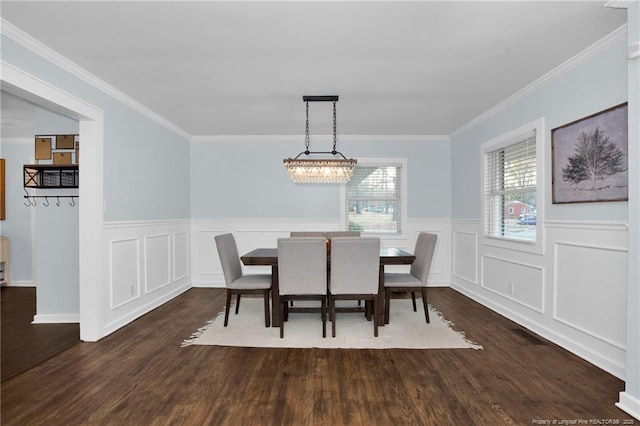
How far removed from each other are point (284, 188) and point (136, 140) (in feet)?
7.25

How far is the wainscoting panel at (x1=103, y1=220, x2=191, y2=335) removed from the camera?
10.8ft

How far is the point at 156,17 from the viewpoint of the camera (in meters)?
2.08

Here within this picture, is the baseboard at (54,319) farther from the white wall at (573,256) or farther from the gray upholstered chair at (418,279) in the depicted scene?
the white wall at (573,256)

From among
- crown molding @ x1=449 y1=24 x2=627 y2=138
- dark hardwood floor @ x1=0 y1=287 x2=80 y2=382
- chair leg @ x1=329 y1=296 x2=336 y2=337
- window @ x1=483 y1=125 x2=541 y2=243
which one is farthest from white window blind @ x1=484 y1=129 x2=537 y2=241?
dark hardwood floor @ x1=0 y1=287 x2=80 y2=382

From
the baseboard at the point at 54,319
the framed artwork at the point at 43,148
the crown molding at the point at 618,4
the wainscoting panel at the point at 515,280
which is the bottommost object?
the baseboard at the point at 54,319

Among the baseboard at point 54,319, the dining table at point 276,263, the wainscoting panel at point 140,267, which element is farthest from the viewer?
the baseboard at point 54,319

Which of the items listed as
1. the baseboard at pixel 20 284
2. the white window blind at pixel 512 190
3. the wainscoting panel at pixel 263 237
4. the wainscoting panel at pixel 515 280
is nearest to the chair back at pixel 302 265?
the wainscoting panel at pixel 515 280

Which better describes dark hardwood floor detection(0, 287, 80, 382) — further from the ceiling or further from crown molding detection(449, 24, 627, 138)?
crown molding detection(449, 24, 627, 138)

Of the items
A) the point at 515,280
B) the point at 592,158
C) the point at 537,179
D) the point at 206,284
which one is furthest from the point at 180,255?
the point at 592,158

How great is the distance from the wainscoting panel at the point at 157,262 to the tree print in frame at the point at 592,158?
427cm

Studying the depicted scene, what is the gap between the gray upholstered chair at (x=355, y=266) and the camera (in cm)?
296

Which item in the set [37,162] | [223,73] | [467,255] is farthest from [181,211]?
[467,255]

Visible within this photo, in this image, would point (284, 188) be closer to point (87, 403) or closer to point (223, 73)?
point (223, 73)

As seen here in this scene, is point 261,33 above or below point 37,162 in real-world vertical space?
above
